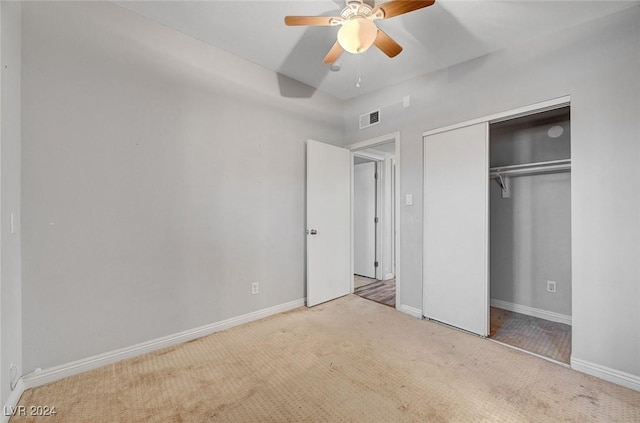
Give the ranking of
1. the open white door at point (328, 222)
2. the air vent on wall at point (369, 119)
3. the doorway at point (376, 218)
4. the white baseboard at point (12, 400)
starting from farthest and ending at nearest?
the doorway at point (376, 218) < the air vent on wall at point (369, 119) < the open white door at point (328, 222) < the white baseboard at point (12, 400)

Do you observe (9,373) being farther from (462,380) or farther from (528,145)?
(528,145)

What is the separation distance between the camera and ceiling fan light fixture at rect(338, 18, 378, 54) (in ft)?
5.24

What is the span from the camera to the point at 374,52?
263 cm

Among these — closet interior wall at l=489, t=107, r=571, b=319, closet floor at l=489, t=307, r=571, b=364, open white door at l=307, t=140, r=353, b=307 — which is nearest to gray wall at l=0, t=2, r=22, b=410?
open white door at l=307, t=140, r=353, b=307

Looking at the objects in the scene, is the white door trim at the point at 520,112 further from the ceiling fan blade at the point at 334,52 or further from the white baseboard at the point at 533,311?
the white baseboard at the point at 533,311

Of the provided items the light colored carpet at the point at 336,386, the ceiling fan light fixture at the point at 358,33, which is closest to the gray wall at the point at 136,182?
the light colored carpet at the point at 336,386

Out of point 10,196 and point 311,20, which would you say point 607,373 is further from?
point 10,196

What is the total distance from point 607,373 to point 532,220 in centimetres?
163

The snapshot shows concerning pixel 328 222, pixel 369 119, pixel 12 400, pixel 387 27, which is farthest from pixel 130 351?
pixel 369 119

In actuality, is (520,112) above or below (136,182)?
above

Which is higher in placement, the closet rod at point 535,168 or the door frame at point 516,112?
the door frame at point 516,112

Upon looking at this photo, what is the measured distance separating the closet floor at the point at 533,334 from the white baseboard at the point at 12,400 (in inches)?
136

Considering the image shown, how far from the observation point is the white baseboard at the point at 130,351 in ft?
6.01

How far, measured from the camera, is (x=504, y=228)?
11.0 ft
